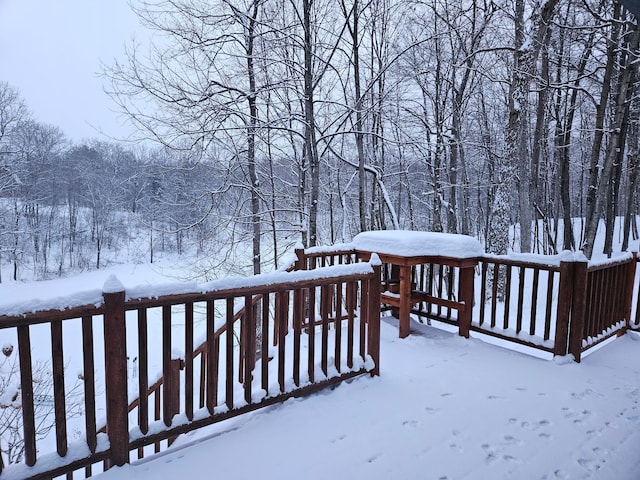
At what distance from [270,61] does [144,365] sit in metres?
6.52

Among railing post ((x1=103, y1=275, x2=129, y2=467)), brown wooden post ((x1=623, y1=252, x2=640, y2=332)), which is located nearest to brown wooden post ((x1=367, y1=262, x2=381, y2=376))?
railing post ((x1=103, y1=275, x2=129, y2=467))

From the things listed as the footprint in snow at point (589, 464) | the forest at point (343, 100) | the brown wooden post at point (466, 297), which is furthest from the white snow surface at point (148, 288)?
the forest at point (343, 100)

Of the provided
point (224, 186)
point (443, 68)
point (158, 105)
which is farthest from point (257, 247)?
point (443, 68)

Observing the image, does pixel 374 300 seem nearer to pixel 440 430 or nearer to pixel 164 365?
pixel 440 430

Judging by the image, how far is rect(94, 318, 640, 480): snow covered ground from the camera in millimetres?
2230

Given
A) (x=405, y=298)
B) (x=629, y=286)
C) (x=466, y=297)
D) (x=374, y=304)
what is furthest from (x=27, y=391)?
(x=629, y=286)

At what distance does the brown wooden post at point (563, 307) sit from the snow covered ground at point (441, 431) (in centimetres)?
18

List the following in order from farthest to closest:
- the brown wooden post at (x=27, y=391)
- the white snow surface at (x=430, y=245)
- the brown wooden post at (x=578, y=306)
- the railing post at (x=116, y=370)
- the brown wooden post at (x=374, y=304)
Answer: the white snow surface at (x=430, y=245) → the brown wooden post at (x=578, y=306) → the brown wooden post at (x=374, y=304) → the railing post at (x=116, y=370) → the brown wooden post at (x=27, y=391)

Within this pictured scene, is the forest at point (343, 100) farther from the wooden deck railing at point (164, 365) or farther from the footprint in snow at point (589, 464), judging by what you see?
the footprint in snow at point (589, 464)

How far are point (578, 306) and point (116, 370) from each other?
158 inches

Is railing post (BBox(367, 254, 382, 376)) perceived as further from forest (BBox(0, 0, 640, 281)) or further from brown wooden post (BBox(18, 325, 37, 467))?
forest (BBox(0, 0, 640, 281))

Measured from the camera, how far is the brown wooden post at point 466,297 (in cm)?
455

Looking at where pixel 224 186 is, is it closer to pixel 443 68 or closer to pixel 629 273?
pixel 443 68

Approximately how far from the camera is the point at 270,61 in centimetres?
A: 729
